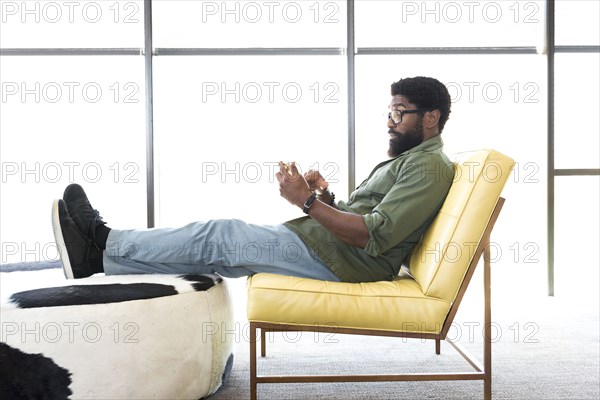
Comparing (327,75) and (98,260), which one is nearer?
(98,260)

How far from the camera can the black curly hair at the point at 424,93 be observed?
213cm

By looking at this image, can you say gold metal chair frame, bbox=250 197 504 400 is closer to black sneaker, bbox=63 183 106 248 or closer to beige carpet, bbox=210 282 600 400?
beige carpet, bbox=210 282 600 400

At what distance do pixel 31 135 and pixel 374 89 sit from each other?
7.90 feet

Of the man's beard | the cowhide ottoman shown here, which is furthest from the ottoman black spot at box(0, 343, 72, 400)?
the man's beard

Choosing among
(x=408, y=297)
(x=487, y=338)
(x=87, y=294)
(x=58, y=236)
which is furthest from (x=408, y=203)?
(x=58, y=236)

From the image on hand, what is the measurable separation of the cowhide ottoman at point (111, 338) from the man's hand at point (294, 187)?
1.37 feet

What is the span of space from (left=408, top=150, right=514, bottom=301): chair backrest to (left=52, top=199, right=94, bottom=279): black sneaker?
1.18 metres

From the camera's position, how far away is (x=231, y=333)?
6.68 ft

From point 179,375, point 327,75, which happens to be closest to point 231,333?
point 179,375

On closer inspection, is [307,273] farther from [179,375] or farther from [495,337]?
[495,337]

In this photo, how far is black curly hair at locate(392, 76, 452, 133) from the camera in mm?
2133

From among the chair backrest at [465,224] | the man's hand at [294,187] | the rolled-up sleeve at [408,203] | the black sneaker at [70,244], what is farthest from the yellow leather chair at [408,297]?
the black sneaker at [70,244]

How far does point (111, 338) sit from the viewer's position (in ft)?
5.23

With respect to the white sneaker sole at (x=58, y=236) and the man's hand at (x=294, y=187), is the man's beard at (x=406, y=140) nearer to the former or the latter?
the man's hand at (x=294, y=187)
